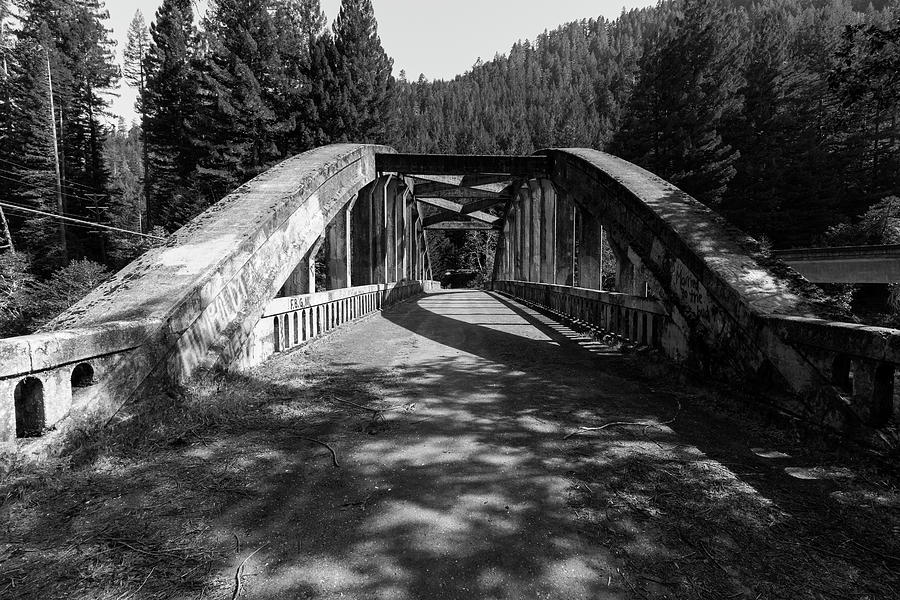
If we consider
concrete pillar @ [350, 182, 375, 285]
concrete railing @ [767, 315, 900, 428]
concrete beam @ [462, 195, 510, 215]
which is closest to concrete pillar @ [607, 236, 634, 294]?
concrete railing @ [767, 315, 900, 428]

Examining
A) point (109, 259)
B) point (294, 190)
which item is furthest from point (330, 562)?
point (109, 259)

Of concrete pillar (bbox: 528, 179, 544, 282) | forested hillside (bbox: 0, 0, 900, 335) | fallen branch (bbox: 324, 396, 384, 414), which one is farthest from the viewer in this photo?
forested hillside (bbox: 0, 0, 900, 335)

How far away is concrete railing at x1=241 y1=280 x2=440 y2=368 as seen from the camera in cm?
543

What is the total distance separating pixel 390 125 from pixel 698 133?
22356 mm

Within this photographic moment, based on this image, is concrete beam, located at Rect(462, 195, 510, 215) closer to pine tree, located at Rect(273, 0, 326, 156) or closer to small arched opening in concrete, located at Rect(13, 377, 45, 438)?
pine tree, located at Rect(273, 0, 326, 156)

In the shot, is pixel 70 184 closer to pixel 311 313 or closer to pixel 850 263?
pixel 311 313

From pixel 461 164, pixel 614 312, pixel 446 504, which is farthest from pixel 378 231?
pixel 446 504

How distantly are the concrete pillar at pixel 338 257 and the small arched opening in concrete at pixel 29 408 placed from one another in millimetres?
8175

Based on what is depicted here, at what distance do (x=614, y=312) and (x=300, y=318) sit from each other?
16.0 ft

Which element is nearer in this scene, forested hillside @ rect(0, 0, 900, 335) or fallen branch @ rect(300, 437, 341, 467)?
fallen branch @ rect(300, 437, 341, 467)

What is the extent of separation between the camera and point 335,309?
884 cm

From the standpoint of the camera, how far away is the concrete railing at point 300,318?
543cm

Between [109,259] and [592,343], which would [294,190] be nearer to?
[592,343]

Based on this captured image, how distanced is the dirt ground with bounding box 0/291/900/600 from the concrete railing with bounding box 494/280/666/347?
1685mm
